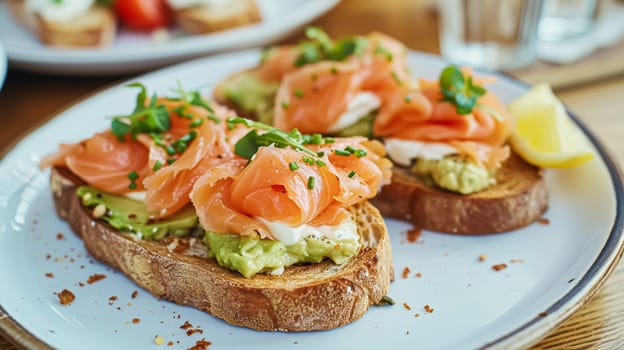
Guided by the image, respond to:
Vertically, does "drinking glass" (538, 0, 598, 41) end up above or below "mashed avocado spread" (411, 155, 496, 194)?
below

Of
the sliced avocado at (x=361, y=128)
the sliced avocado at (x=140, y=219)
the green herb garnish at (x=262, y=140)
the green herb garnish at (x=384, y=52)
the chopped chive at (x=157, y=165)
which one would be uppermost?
the green herb garnish at (x=262, y=140)

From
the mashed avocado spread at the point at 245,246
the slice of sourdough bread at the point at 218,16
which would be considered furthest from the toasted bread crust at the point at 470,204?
the slice of sourdough bread at the point at 218,16

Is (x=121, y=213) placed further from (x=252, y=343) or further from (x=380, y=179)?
(x=380, y=179)

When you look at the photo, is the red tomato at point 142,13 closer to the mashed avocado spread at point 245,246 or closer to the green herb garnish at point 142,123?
the green herb garnish at point 142,123

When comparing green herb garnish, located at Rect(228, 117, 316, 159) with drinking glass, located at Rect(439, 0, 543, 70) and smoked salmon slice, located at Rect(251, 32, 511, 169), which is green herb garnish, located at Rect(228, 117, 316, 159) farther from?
drinking glass, located at Rect(439, 0, 543, 70)

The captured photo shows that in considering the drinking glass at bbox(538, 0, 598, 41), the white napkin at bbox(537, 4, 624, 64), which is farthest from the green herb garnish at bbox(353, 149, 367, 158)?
the drinking glass at bbox(538, 0, 598, 41)

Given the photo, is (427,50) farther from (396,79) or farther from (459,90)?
(459,90)
